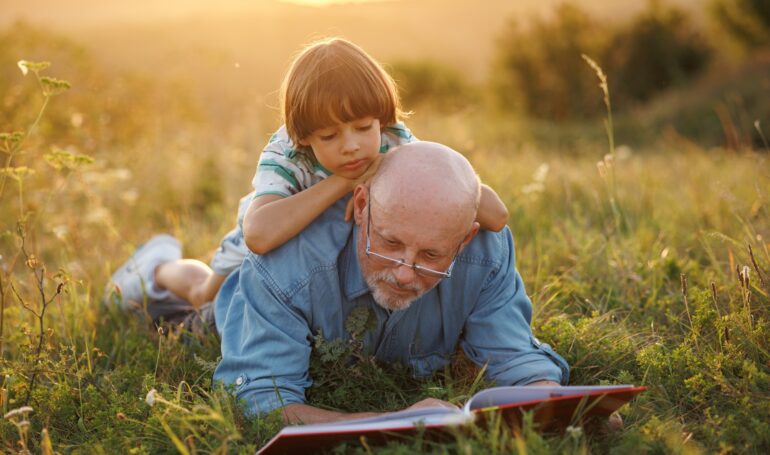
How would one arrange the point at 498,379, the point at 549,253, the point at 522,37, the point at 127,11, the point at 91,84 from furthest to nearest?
the point at 127,11
the point at 522,37
the point at 91,84
the point at 549,253
the point at 498,379

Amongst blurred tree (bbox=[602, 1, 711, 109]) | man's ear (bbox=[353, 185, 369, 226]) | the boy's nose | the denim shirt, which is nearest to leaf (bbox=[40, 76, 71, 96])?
the denim shirt

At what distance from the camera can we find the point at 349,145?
3.12 m

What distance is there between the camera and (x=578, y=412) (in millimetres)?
2721

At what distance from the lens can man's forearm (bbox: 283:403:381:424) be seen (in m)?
2.95

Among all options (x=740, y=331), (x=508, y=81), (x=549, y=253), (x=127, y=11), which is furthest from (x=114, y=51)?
(x=740, y=331)

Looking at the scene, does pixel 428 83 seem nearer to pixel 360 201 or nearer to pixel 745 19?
pixel 745 19

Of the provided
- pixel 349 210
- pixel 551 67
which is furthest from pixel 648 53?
pixel 349 210

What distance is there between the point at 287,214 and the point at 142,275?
2107 millimetres

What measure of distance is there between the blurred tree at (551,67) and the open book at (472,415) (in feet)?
62.4

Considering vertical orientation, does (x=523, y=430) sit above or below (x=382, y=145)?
below

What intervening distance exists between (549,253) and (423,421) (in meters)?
2.79

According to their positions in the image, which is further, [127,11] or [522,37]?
[127,11]

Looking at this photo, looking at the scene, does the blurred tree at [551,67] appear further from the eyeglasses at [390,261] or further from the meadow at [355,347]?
the eyeglasses at [390,261]

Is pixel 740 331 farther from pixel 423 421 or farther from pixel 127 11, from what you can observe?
pixel 127 11
